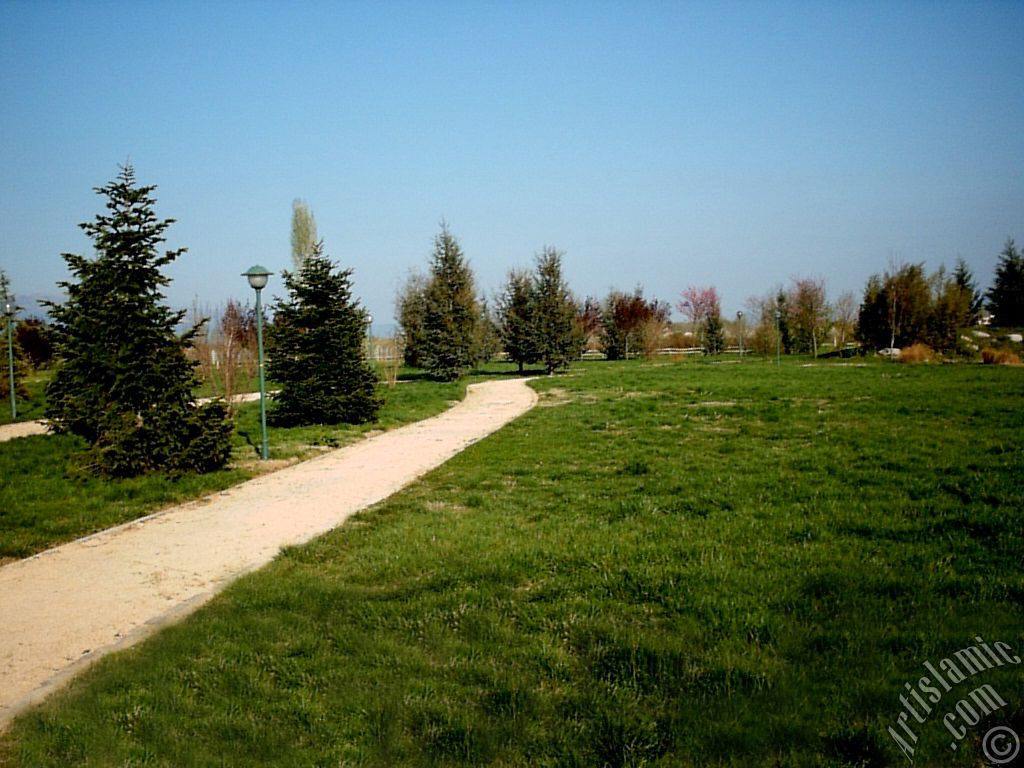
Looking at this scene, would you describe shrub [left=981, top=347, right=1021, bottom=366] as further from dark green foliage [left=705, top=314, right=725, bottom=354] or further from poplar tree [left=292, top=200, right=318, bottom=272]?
poplar tree [left=292, top=200, right=318, bottom=272]

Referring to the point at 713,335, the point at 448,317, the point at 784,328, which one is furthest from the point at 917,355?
the point at 448,317

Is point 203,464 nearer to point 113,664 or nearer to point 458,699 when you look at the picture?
point 113,664

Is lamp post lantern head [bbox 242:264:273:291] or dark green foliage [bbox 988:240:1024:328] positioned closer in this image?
lamp post lantern head [bbox 242:264:273:291]

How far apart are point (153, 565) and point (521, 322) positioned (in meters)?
26.9

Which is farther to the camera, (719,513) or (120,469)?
(120,469)

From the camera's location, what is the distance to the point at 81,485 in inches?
363

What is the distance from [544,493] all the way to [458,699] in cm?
462

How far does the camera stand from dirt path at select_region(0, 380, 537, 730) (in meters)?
4.39

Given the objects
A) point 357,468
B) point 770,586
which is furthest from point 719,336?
point 770,586

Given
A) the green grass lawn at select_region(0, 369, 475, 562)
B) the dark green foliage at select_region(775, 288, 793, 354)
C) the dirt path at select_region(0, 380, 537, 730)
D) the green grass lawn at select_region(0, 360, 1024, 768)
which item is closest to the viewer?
the green grass lawn at select_region(0, 360, 1024, 768)

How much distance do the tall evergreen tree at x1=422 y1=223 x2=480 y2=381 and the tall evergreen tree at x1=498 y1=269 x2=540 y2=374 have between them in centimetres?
317

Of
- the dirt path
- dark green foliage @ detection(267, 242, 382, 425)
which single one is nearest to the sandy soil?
dark green foliage @ detection(267, 242, 382, 425)

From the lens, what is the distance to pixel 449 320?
28.0 m

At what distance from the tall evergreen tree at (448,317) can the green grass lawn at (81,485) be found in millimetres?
13109
